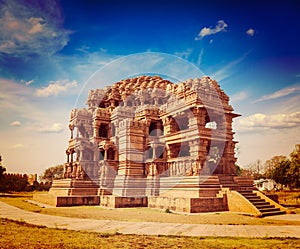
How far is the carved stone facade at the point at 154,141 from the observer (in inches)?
797

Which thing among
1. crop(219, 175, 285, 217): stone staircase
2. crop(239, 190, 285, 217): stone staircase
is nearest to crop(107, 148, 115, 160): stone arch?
crop(219, 175, 285, 217): stone staircase

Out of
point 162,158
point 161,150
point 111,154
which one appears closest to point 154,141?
point 161,150

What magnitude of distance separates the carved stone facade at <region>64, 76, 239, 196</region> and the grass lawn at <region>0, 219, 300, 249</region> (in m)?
10.1

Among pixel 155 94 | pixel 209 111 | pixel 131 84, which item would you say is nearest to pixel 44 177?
pixel 131 84

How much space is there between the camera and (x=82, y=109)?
27.4 m

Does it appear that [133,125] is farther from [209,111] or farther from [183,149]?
[209,111]

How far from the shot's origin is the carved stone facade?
20.2m

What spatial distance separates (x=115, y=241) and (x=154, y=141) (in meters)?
14.9

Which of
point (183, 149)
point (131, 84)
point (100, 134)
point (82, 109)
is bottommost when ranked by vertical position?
point (183, 149)

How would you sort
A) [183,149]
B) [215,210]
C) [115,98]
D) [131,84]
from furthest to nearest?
[131,84] → [115,98] → [183,149] → [215,210]

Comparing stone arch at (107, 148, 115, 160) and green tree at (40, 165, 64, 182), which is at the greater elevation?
stone arch at (107, 148, 115, 160)

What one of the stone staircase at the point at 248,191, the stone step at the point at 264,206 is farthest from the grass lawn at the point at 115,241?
the stone step at the point at 264,206

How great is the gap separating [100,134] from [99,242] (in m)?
20.3

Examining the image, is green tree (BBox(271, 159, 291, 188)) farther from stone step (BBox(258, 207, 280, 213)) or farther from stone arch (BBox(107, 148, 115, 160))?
stone arch (BBox(107, 148, 115, 160))
